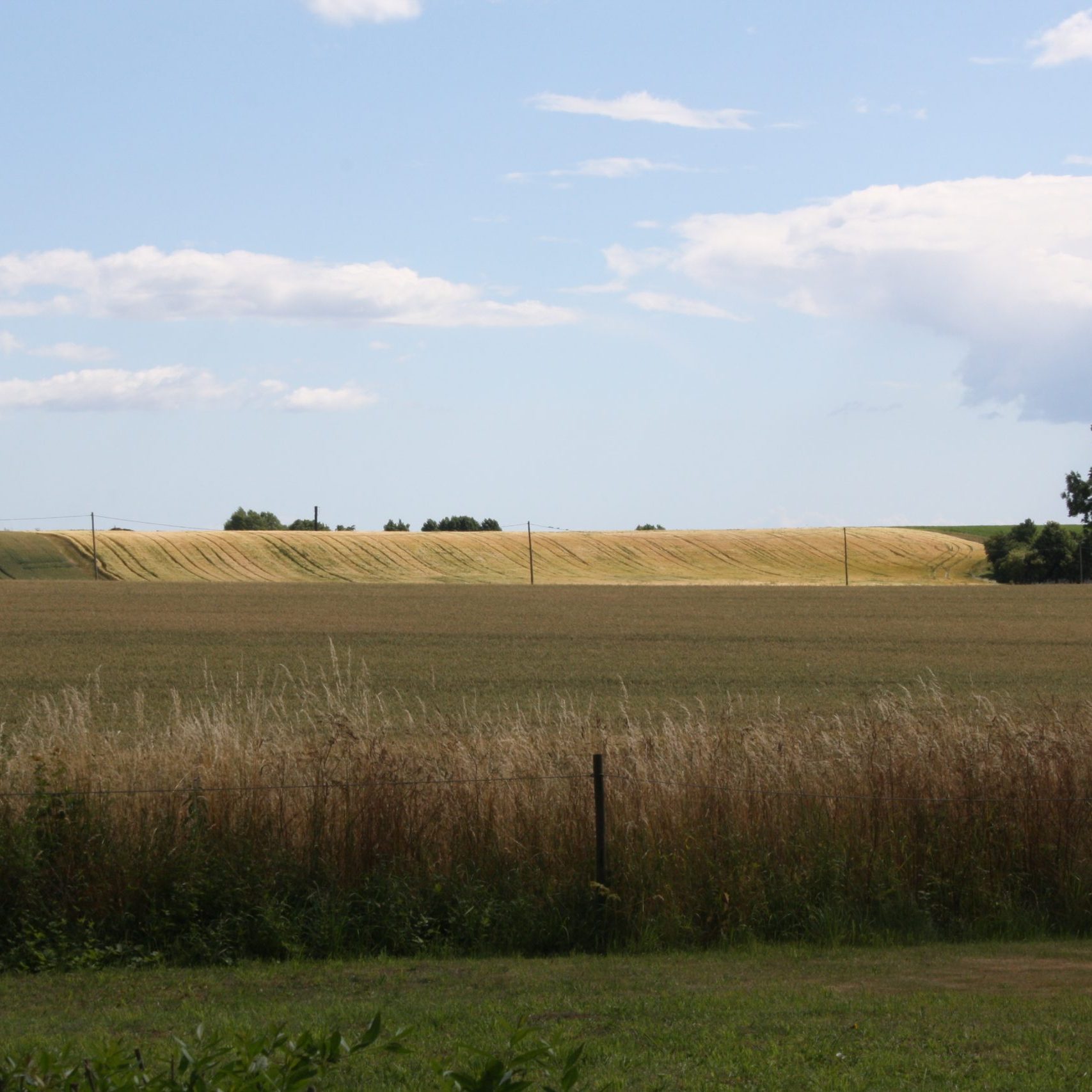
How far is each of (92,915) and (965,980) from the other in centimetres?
573

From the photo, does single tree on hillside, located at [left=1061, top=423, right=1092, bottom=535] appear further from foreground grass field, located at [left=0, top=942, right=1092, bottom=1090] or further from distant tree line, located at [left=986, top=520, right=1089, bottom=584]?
foreground grass field, located at [left=0, top=942, right=1092, bottom=1090]

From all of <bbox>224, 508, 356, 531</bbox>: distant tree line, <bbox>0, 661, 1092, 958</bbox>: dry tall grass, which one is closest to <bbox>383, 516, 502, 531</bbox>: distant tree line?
<bbox>224, 508, 356, 531</bbox>: distant tree line

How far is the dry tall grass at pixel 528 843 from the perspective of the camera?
876cm

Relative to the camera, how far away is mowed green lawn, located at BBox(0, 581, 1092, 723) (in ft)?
87.8

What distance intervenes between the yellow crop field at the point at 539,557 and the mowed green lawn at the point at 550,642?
913 inches

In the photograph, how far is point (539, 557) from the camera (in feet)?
325

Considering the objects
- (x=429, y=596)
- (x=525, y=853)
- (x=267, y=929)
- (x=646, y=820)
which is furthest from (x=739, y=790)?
(x=429, y=596)

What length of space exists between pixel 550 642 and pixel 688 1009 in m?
31.7

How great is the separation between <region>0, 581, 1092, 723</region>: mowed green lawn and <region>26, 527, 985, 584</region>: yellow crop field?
913 inches

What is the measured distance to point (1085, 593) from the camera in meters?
68.6

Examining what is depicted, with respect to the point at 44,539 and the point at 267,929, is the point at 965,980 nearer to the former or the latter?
the point at 267,929

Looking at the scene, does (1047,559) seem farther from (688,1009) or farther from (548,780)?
(688,1009)

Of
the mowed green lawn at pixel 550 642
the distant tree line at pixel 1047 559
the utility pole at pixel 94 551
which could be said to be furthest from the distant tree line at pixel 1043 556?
the utility pole at pixel 94 551

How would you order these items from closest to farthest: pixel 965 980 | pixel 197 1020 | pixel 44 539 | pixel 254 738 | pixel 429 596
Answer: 1. pixel 197 1020
2. pixel 965 980
3. pixel 254 738
4. pixel 429 596
5. pixel 44 539
